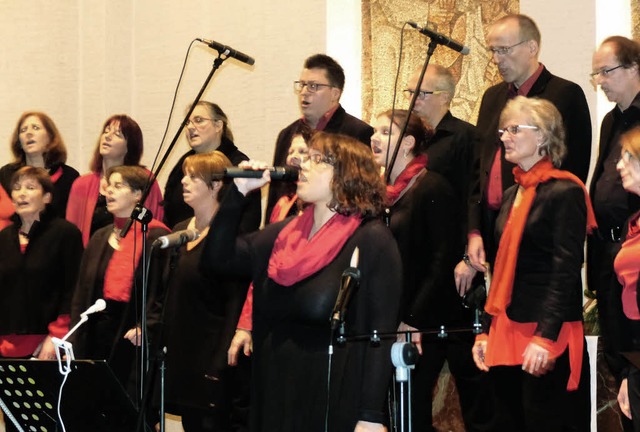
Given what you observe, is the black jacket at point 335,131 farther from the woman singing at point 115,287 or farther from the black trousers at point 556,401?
the black trousers at point 556,401

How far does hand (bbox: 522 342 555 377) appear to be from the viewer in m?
4.55

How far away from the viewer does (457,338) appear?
18.2 feet

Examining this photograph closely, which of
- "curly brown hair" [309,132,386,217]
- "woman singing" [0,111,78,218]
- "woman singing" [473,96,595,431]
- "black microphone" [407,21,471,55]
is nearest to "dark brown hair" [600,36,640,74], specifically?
"woman singing" [473,96,595,431]

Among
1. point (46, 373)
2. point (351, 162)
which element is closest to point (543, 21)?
point (351, 162)

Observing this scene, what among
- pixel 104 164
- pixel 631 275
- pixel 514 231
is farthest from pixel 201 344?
pixel 631 275

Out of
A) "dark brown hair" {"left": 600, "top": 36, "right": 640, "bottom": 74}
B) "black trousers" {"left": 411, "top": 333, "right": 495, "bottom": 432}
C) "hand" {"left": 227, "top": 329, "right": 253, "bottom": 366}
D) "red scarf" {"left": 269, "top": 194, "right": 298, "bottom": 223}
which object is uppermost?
"dark brown hair" {"left": 600, "top": 36, "right": 640, "bottom": 74}

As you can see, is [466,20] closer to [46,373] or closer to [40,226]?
[40,226]

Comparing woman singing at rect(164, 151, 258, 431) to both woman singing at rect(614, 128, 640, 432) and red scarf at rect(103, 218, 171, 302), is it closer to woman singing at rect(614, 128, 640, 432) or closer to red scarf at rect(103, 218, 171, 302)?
red scarf at rect(103, 218, 171, 302)

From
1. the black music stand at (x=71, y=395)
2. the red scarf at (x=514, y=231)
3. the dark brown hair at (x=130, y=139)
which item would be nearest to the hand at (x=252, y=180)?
the black music stand at (x=71, y=395)

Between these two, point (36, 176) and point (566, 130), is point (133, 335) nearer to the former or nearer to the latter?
point (36, 176)

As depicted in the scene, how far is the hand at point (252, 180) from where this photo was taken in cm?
411

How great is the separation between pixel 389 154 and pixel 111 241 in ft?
5.15

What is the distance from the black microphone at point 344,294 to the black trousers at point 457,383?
5.74 ft

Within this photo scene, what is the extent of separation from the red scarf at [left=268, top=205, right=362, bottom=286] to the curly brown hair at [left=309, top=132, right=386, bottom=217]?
5 cm
